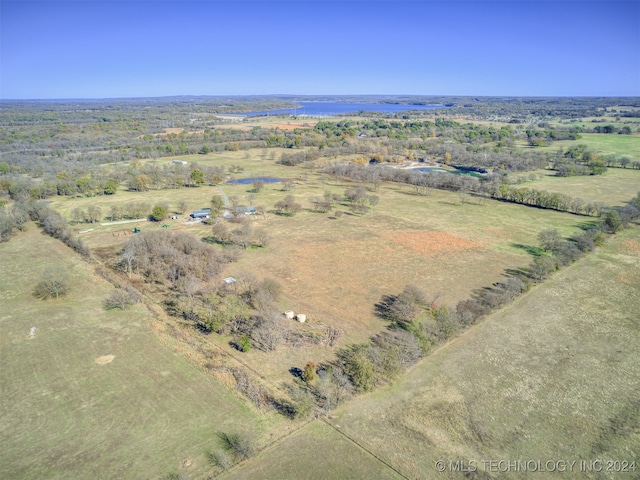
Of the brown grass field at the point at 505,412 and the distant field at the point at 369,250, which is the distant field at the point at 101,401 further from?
the distant field at the point at 369,250

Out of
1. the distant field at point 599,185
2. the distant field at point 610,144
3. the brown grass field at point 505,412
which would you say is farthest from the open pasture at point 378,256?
the distant field at point 610,144

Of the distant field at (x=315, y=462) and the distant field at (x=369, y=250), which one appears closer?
the distant field at (x=315, y=462)

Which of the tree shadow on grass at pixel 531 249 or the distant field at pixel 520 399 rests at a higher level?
the tree shadow on grass at pixel 531 249

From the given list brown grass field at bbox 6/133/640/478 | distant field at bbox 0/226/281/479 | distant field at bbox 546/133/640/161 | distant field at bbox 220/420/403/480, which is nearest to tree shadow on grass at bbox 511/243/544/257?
brown grass field at bbox 6/133/640/478

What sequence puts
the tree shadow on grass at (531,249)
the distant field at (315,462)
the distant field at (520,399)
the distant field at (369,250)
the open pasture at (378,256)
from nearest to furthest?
the distant field at (315,462), the distant field at (520,399), the open pasture at (378,256), the distant field at (369,250), the tree shadow on grass at (531,249)

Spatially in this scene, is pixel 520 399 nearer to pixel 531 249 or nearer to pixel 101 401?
pixel 101 401

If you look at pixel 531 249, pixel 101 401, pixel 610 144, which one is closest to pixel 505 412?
pixel 101 401

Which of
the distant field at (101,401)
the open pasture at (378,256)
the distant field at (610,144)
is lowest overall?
the distant field at (101,401)
